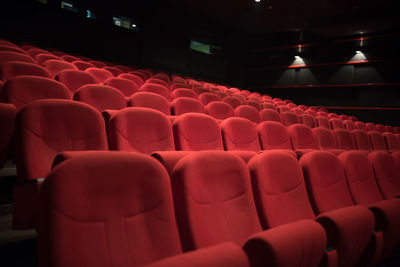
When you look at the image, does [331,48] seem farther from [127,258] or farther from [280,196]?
[127,258]

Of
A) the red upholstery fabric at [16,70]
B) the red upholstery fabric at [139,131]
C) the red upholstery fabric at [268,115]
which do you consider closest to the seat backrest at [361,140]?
the red upholstery fabric at [268,115]

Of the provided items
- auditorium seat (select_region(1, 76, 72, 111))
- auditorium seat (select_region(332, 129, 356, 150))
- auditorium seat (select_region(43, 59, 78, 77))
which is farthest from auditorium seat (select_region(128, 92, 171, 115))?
auditorium seat (select_region(332, 129, 356, 150))

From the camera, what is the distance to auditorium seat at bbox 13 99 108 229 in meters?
0.35

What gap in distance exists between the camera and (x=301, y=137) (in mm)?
1021

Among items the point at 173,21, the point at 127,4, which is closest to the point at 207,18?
the point at 173,21

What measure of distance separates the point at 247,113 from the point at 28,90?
87 centimetres

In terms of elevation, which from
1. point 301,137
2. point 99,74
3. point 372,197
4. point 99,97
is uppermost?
point 99,74

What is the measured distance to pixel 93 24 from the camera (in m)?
2.35

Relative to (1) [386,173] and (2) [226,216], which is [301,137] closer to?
(1) [386,173]

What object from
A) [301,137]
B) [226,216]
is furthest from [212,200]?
[301,137]

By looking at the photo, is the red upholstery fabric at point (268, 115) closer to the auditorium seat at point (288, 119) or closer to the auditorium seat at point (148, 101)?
the auditorium seat at point (288, 119)

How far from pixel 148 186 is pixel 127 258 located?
0.26 feet

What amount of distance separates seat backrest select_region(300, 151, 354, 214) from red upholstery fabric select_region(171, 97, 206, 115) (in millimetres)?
526

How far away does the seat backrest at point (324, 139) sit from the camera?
1122mm
